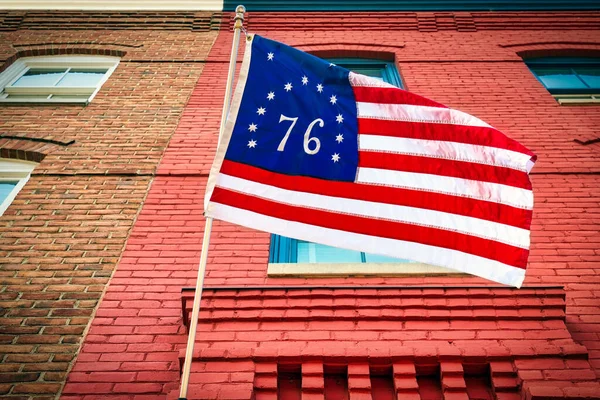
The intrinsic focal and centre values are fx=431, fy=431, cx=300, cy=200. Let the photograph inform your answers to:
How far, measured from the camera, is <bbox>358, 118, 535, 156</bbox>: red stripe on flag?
131 inches

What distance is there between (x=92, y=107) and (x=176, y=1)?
11.8 feet

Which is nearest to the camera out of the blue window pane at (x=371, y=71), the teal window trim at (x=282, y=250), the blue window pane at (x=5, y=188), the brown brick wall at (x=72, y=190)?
the brown brick wall at (x=72, y=190)

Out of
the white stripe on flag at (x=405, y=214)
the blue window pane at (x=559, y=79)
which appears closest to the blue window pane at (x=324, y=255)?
the white stripe on flag at (x=405, y=214)

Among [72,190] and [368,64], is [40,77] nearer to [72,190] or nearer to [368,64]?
[72,190]

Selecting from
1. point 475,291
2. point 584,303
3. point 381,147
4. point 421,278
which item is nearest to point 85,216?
point 381,147

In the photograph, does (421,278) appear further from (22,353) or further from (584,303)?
(22,353)

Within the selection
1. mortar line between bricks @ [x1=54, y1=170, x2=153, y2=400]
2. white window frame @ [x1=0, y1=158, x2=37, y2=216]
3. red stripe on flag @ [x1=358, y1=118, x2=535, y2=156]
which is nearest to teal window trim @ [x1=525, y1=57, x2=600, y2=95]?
red stripe on flag @ [x1=358, y1=118, x2=535, y2=156]

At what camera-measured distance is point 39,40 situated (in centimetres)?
754

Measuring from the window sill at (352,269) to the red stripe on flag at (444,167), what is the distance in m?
0.97

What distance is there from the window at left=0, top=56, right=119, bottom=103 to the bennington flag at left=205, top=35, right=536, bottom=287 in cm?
399

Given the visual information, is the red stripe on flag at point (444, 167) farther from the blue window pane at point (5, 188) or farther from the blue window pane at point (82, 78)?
the blue window pane at point (82, 78)

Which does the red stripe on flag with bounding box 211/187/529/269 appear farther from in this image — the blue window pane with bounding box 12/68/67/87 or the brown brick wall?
the blue window pane with bounding box 12/68/67/87

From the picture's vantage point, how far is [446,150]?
332cm

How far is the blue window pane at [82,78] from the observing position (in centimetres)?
685
